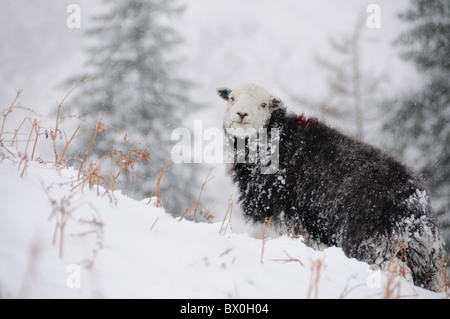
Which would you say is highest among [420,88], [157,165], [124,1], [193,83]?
[124,1]

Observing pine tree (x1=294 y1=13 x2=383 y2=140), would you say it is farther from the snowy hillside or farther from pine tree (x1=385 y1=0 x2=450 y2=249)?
the snowy hillside

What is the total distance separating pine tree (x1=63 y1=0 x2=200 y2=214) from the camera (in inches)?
512

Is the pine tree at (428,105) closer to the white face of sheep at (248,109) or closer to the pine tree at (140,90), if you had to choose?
the white face of sheep at (248,109)

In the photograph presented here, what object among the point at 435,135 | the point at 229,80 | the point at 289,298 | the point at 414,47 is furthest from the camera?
the point at 229,80

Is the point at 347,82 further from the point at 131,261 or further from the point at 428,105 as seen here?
the point at 131,261

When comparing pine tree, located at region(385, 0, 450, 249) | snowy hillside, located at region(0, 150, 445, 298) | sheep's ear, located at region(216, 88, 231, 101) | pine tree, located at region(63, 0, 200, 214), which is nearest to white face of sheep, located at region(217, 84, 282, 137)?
sheep's ear, located at region(216, 88, 231, 101)

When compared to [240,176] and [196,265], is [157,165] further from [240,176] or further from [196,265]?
[196,265]

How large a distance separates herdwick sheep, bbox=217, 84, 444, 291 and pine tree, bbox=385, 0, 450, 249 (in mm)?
8095

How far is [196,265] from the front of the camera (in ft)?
6.41

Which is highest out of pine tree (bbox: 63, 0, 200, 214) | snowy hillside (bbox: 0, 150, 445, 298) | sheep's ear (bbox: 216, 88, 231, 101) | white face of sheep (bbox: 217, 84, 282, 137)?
pine tree (bbox: 63, 0, 200, 214)

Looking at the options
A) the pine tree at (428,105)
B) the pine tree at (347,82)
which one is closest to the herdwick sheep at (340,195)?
the pine tree at (428,105)

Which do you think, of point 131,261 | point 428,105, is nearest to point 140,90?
point 428,105
